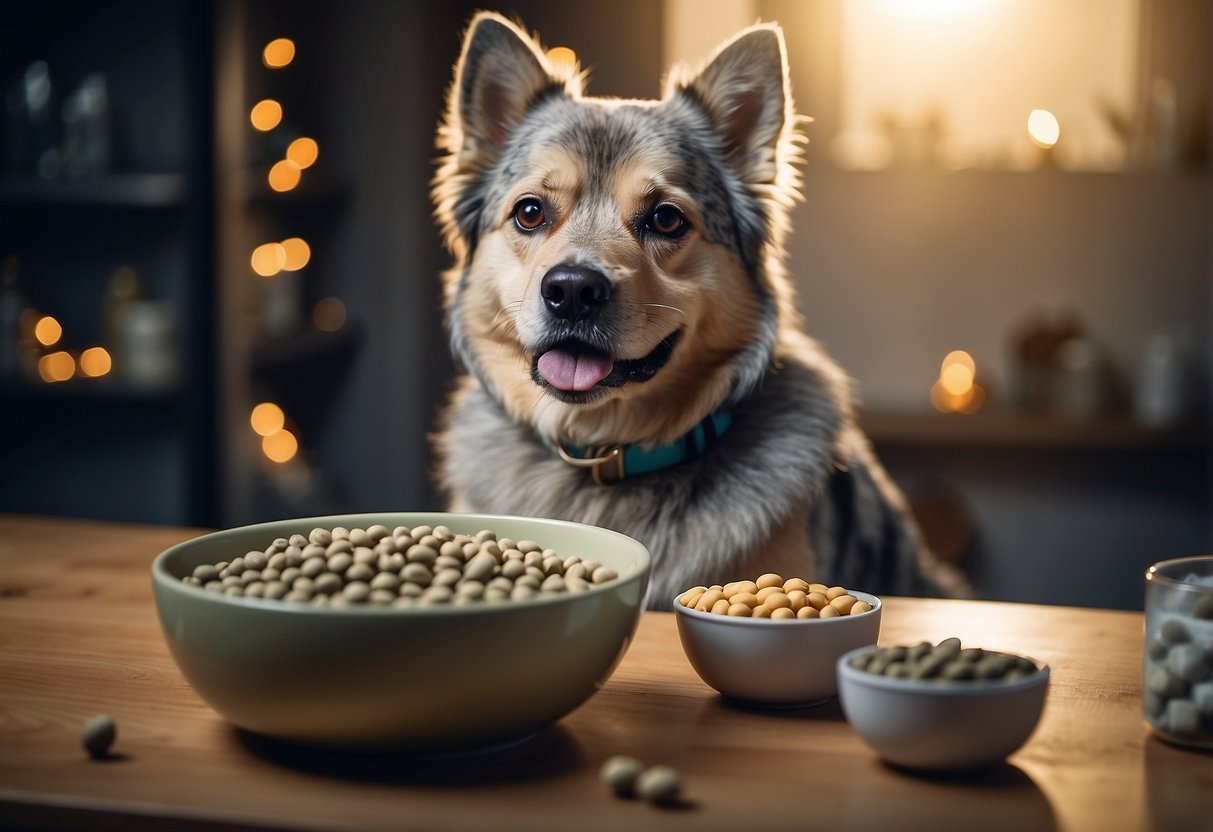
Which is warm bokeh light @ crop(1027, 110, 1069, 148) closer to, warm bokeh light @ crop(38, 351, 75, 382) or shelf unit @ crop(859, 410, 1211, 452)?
shelf unit @ crop(859, 410, 1211, 452)

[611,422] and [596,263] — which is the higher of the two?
[596,263]

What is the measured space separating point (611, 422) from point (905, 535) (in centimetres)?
64

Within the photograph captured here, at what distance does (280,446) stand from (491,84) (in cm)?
278

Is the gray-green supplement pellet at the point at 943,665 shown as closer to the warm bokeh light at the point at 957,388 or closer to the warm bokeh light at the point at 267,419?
the warm bokeh light at the point at 267,419

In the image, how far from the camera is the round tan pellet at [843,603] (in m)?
1.11

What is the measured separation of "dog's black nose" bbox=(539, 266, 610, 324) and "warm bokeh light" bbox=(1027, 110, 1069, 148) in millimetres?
3342

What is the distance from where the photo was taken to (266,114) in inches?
157

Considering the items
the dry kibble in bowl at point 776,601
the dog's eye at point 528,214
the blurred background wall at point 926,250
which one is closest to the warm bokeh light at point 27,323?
the blurred background wall at point 926,250

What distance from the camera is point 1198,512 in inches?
174

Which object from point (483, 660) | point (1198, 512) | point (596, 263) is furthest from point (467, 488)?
point (1198, 512)

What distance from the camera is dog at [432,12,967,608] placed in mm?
1581

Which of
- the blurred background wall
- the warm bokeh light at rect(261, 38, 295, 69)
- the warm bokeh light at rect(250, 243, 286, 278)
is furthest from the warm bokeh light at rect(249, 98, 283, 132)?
the warm bokeh light at rect(250, 243, 286, 278)

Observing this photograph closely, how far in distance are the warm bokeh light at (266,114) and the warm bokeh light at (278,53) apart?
125 mm

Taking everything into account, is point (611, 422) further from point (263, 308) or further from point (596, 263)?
point (263, 308)
